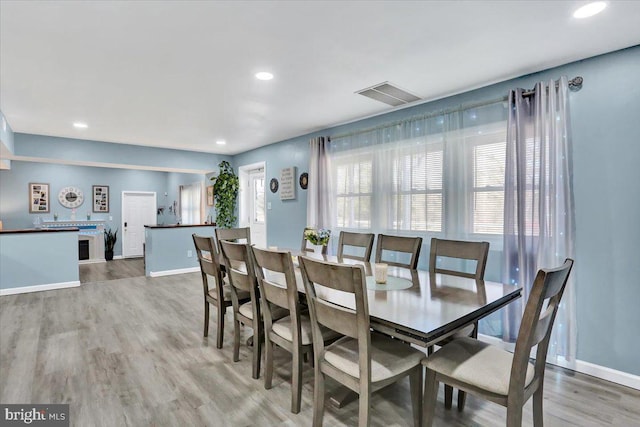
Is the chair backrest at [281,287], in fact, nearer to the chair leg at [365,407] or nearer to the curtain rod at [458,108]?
the chair leg at [365,407]

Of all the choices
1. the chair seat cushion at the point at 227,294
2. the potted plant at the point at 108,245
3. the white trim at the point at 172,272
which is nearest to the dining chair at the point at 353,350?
the chair seat cushion at the point at 227,294

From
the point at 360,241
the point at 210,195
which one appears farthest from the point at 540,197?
the point at 210,195

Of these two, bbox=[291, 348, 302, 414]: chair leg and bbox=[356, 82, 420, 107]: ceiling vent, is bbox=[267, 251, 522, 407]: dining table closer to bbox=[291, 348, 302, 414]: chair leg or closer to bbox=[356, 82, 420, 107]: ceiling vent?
bbox=[291, 348, 302, 414]: chair leg

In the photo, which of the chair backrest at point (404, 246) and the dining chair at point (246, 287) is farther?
the chair backrest at point (404, 246)

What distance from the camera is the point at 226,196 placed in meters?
6.68

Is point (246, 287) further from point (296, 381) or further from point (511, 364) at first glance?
point (511, 364)

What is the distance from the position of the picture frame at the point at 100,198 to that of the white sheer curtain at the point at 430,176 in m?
6.88

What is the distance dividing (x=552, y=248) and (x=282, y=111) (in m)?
3.10

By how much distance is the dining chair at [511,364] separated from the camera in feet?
4.38

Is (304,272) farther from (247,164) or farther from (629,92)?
(247,164)

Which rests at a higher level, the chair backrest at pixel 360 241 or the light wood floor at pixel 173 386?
the chair backrest at pixel 360 241

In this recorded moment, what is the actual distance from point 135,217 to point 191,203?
4.93 ft

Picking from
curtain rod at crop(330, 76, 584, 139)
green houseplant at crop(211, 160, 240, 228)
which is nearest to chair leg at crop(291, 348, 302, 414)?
curtain rod at crop(330, 76, 584, 139)

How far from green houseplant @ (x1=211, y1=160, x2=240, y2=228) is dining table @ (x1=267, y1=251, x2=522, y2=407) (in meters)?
4.62
